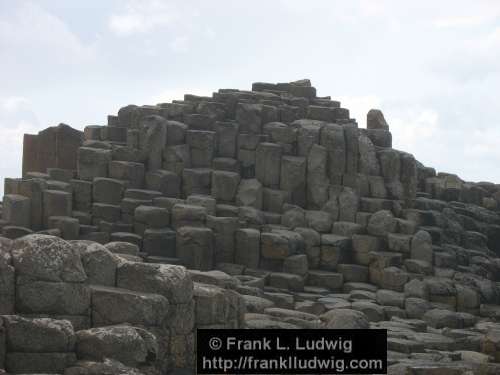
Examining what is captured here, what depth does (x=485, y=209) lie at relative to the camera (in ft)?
135

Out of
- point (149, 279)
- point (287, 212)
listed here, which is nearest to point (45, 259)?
point (149, 279)

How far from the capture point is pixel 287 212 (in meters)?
35.4

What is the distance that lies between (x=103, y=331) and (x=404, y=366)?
7435 millimetres

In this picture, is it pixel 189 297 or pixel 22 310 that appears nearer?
pixel 22 310

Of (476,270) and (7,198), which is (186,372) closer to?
(7,198)

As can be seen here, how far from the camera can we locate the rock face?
29484 millimetres

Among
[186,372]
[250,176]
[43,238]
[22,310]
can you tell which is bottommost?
[186,372]

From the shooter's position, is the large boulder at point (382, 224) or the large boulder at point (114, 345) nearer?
the large boulder at point (114, 345)

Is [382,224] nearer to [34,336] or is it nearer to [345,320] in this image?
[345,320]

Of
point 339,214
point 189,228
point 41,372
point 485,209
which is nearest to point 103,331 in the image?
point 41,372

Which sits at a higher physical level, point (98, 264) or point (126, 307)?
point (98, 264)

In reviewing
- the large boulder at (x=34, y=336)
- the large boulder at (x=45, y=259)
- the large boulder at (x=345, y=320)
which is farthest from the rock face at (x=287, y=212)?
the large boulder at (x=34, y=336)

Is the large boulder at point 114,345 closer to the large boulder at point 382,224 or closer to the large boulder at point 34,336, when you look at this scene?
the large boulder at point 34,336

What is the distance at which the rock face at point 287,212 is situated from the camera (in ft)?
96.7
